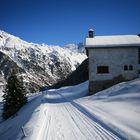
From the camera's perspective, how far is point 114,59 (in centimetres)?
3200

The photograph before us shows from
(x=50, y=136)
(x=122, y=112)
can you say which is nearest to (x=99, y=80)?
(x=122, y=112)

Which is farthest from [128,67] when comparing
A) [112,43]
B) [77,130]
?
[77,130]

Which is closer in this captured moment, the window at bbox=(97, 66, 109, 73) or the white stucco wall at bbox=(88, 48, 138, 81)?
the white stucco wall at bbox=(88, 48, 138, 81)

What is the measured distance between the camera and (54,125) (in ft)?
41.7

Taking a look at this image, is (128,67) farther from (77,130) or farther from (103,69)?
(77,130)

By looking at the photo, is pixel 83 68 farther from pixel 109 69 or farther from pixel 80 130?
pixel 80 130

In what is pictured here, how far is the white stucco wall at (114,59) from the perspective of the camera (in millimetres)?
31906

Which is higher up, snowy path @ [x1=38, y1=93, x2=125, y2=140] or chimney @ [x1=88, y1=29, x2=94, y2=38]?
chimney @ [x1=88, y1=29, x2=94, y2=38]

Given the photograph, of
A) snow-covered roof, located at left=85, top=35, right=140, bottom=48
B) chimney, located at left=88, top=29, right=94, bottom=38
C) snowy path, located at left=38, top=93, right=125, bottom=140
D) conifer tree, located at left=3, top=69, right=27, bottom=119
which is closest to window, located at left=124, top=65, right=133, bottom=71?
snow-covered roof, located at left=85, top=35, right=140, bottom=48

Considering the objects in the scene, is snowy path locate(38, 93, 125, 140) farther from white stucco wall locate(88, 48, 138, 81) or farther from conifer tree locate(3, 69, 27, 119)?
conifer tree locate(3, 69, 27, 119)

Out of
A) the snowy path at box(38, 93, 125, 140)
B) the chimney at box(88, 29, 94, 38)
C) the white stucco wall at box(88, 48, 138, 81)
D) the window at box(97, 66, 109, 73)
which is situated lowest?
the snowy path at box(38, 93, 125, 140)

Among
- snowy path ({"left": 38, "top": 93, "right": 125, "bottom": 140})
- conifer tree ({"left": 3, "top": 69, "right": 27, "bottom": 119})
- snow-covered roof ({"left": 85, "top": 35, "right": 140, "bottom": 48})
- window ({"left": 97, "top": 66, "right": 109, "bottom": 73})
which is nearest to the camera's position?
snowy path ({"left": 38, "top": 93, "right": 125, "bottom": 140})

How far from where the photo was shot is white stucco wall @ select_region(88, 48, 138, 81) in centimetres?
3191

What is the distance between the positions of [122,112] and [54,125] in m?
4.52
